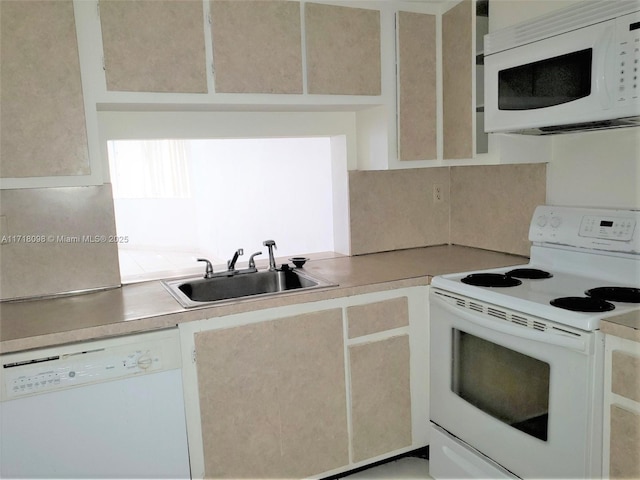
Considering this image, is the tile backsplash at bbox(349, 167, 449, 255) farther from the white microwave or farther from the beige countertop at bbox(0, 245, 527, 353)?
the white microwave

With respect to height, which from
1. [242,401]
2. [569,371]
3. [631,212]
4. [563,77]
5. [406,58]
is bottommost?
[242,401]

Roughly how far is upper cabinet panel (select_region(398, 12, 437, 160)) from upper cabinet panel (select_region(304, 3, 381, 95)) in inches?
5.7

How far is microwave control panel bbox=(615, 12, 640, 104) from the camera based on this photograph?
152cm

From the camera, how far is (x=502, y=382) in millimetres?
1786

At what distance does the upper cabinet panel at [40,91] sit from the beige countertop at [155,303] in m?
0.51

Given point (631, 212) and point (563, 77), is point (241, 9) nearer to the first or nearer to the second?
point (563, 77)

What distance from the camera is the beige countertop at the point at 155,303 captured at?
1.60 metres

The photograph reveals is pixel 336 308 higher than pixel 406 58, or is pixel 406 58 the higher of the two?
pixel 406 58

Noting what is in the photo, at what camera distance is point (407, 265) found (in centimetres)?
241

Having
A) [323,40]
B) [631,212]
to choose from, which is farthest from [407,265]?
[323,40]

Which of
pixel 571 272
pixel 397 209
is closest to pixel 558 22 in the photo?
pixel 571 272

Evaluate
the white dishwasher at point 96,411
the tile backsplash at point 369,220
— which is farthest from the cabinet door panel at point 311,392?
the tile backsplash at point 369,220

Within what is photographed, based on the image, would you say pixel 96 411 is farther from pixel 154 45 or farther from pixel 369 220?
pixel 369 220

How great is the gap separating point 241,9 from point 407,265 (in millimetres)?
1359
